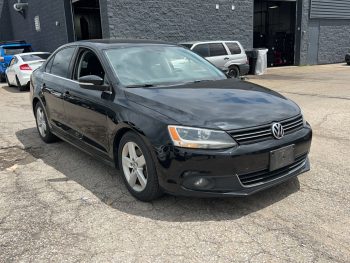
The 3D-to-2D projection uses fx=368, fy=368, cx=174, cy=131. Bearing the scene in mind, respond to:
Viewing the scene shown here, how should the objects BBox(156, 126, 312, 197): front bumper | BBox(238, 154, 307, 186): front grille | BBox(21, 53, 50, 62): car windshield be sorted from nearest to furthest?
BBox(156, 126, 312, 197): front bumper < BBox(238, 154, 307, 186): front grille < BBox(21, 53, 50, 62): car windshield

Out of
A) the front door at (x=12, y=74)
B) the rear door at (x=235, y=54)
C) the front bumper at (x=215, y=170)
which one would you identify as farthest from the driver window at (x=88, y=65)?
the rear door at (x=235, y=54)

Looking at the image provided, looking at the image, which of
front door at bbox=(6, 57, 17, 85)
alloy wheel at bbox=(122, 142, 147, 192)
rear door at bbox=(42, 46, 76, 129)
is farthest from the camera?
front door at bbox=(6, 57, 17, 85)

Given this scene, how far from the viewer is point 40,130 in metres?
6.11

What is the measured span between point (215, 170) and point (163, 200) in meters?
0.81

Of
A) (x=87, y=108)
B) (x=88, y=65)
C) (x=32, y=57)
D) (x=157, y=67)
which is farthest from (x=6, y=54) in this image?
(x=157, y=67)

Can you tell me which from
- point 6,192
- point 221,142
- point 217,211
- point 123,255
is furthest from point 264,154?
point 6,192

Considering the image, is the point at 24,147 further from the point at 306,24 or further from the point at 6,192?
the point at 306,24

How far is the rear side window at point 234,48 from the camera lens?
14192 mm

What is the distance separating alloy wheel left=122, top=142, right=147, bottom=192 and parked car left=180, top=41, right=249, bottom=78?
10.2 meters

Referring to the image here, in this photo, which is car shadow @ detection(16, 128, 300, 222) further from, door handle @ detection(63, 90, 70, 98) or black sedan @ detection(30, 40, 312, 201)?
door handle @ detection(63, 90, 70, 98)

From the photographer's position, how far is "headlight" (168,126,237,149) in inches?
122

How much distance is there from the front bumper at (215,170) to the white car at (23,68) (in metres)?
10.6

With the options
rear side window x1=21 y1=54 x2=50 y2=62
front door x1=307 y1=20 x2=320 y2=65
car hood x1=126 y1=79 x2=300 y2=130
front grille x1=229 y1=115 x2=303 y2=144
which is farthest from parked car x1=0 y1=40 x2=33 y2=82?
front door x1=307 y1=20 x2=320 y2=65

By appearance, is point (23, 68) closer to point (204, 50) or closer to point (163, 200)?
point (204, 50)
